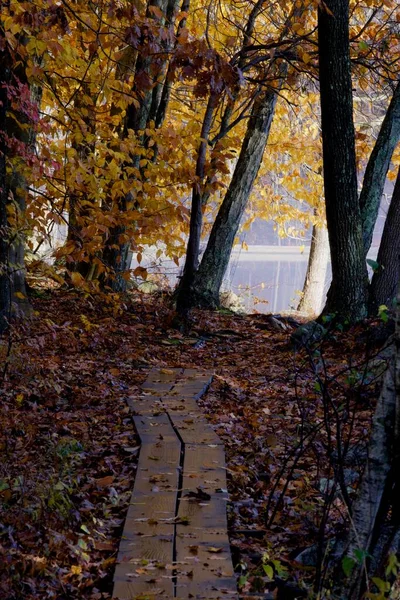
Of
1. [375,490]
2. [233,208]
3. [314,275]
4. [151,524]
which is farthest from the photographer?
[314,275]

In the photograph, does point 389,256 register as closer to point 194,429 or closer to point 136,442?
point 194,429

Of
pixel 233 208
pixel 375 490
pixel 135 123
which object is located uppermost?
pixel 135 123

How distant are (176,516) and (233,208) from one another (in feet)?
28.3

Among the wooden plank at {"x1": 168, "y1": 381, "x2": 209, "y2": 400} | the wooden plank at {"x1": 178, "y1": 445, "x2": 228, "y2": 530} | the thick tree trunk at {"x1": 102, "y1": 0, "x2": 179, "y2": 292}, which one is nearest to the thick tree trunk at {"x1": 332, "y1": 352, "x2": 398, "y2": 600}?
the wooden plank at {"x1": 178, "y1": 445, "x2": 228, "y2": 530}

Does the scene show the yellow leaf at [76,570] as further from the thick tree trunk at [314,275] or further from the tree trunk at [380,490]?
the thick tree trunk at [314,275]

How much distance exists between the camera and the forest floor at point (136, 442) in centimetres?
365

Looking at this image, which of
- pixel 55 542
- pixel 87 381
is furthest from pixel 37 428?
pixel 55 542

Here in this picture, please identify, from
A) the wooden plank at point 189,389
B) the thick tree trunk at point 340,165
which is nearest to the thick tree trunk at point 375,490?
the wooden plank at point 189,389

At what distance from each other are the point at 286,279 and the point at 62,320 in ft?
108

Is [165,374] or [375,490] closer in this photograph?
[375,490]

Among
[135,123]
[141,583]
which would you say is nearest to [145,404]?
[141,583]

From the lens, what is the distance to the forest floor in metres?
3.65

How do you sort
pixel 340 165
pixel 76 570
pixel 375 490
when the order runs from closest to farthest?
pixel 375 490 → pixel 76 570 → pixel 340 165

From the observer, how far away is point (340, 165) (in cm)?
863
